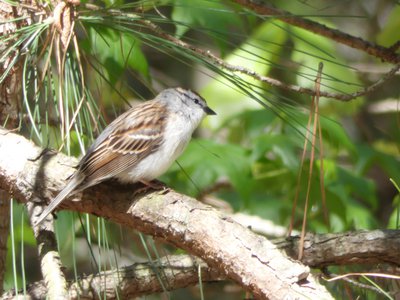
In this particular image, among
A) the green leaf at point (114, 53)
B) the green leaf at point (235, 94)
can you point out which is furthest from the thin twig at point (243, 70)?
the green leaf at point (235, 94)

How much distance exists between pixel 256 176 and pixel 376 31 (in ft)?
6.49

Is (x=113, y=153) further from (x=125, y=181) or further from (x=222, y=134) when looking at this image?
(x=222, y=134)

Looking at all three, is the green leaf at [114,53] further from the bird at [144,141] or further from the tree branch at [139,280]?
the tree branch at [139,280]

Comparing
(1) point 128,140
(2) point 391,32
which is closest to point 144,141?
(1) point 128,140

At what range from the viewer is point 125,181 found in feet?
7.90

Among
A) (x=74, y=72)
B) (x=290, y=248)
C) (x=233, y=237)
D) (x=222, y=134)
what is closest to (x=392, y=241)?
(x=290, y=248)

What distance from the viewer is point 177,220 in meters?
1.84

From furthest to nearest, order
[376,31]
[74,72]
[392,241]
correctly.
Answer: [376,31], [74,72], [392,241]

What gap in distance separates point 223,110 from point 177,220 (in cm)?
182

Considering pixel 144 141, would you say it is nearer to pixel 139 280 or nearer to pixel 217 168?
pixel 139 280

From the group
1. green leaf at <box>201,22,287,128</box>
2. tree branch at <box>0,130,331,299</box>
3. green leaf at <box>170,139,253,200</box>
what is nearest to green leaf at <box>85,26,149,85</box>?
tree branch at <box>0,130,331,299</box>

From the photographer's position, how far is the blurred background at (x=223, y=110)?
212 cm

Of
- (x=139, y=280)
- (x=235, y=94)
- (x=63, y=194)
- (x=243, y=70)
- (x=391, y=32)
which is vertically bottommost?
(x=139, y=280)

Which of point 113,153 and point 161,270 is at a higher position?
point 113,153
